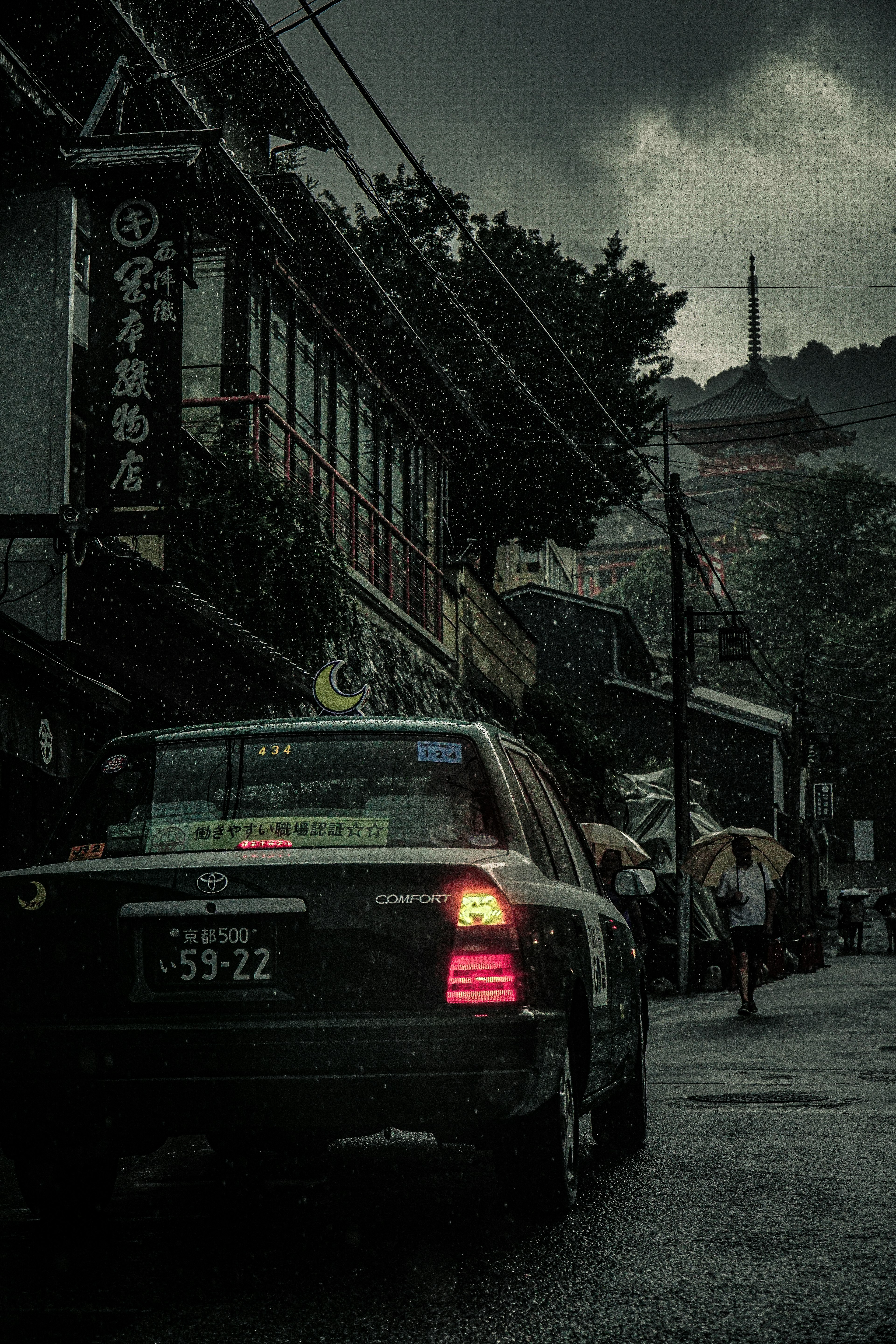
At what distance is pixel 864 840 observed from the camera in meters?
69.4

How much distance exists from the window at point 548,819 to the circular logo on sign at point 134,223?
24.1ft

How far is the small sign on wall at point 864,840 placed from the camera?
69250 millimetres

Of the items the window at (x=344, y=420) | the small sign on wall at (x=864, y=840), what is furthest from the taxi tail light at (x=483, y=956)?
the small sign on wall at (x=864, y=840)

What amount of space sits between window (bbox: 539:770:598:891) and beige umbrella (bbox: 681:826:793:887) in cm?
1386

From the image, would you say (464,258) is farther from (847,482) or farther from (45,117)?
(847,482)

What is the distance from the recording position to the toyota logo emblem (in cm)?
483

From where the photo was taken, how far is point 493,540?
36812 mm

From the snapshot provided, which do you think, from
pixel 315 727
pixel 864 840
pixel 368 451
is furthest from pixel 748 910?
pixel 864 840

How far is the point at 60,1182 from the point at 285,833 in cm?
132

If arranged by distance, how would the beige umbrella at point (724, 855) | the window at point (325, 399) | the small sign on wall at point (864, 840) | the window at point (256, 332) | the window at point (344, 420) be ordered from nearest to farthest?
the window at point (256, 332)
the window at point (325, 399)
the beige umbrella at point (724, 855)
the window at point (344, 420)
the small sign on wall at point (864, 840)

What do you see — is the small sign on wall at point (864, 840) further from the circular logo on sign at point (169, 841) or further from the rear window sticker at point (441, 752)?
the circular logo on sign at point (169, 841)

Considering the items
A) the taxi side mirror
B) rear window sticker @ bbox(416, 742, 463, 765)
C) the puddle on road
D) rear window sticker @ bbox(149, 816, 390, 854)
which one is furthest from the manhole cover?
rear window sticker @ bbox(149, 816, 390, 854)

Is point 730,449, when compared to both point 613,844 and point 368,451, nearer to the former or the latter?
point 368,451

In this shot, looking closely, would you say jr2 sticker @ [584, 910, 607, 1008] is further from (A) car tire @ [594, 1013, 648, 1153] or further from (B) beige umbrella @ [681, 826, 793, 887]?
(B) beige umbrella @ [681, 826, 793, 887]
